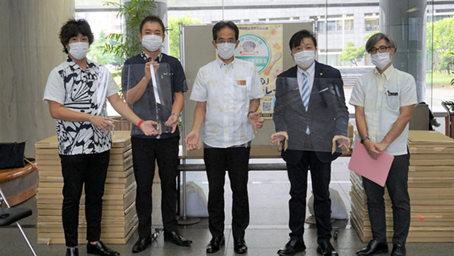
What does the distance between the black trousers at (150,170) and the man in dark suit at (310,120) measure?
33.5 inches

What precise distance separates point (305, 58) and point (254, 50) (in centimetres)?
103

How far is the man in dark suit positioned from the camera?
3414 mm

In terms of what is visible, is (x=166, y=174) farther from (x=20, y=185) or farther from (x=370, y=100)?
(x=20, y=185)

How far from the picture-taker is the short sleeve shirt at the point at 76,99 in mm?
3354

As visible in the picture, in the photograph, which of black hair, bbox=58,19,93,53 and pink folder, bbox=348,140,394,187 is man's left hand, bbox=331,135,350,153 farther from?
black hair, bbox=58,19,93,53

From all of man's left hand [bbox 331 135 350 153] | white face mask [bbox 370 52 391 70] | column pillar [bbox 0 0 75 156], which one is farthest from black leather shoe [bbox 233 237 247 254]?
column pillar [bbox 0 0 75 156]

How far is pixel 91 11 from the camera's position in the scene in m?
8.35

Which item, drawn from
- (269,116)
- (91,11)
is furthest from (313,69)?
(91,11)

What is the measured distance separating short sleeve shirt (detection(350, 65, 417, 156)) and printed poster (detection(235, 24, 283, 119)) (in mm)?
1041

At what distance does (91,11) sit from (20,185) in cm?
401

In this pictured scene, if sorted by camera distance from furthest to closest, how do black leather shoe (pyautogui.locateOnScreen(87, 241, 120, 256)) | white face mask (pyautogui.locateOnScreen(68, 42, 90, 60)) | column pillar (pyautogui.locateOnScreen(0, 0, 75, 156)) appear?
column pillar (pyautogui.locateOnScreen(0, 0, 75, 156)), black leather shoe (pyautogui.locateOnScreen(87, 241, 120, 256)), white face mask (pyautogui.locateOnScreen(68, 42, 90, 60))

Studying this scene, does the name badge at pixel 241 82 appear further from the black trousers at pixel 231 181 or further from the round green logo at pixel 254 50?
the round green logo at pixel 254 50

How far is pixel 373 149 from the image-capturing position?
344cm

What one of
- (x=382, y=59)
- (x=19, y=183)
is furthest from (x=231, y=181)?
(x=19, y=183)
